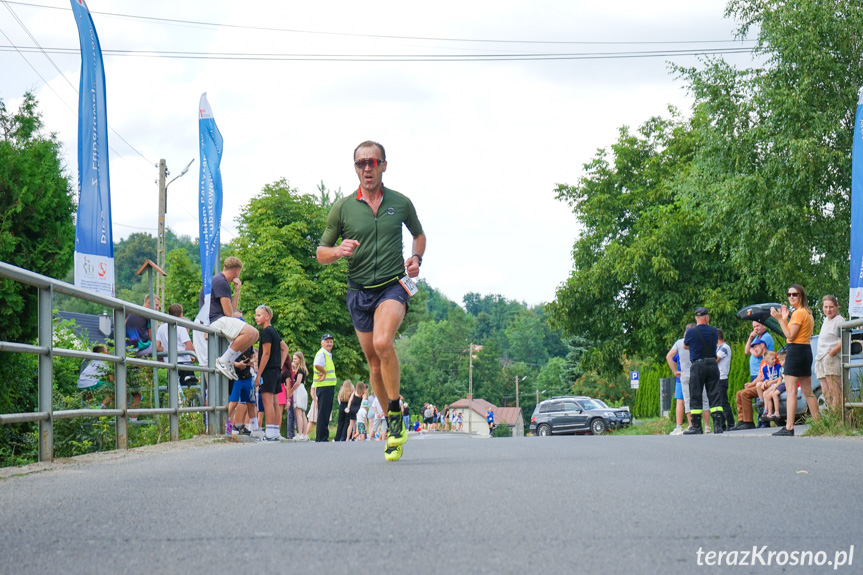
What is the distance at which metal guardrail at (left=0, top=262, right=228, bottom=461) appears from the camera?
719cm

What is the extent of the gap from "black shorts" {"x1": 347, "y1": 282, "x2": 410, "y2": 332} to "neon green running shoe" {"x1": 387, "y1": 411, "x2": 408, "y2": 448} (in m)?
0.69

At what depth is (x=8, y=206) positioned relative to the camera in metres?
13.0

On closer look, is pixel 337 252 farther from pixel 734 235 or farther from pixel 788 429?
pixel 734 235

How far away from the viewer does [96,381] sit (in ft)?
32.9

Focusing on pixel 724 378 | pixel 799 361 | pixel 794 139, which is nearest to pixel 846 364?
pixel 799 361

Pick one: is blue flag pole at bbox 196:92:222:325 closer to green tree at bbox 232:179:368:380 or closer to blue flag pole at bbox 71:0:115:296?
blue flag pole at bbox 71:0:115:296

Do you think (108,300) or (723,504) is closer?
(723,504)

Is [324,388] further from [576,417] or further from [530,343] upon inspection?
[530,343]

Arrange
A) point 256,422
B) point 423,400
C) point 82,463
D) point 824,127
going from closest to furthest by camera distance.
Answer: point 82,463, point 256,422, point 824,127, point 423,400

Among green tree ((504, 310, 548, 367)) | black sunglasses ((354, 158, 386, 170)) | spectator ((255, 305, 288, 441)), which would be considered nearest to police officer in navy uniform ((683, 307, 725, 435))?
spectator ((255, 305, 288, 441))

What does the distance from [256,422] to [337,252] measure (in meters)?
7.03

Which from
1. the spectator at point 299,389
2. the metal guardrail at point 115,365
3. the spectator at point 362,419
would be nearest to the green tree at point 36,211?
the metal guardrail at point 115,365

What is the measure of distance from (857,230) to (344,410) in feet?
30.9

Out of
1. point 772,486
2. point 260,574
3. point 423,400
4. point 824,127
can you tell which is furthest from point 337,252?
point 423,400
